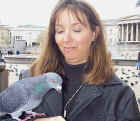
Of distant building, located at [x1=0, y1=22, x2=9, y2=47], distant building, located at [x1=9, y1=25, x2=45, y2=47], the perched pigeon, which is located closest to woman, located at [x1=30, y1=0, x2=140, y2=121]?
the perched pigeon

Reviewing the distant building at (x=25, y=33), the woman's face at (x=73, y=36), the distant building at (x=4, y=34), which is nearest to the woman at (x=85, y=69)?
the woman's face at (x=73, y=36)

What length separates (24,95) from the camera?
1424mm

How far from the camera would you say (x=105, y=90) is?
166 cm

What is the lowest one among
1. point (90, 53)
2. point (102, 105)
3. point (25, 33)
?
point (102, 105)

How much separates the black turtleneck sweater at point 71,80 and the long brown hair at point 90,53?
56 mm

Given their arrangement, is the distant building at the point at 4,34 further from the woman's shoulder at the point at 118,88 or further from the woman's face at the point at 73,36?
the woman's shoulder at the point at 118,88

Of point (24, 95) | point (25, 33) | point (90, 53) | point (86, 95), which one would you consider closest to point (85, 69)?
point (90, 53)

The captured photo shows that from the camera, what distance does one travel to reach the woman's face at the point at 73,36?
1.67m

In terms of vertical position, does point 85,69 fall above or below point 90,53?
below

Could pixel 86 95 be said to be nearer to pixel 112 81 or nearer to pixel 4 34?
pixel 112 81

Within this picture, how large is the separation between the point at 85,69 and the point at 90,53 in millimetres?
126

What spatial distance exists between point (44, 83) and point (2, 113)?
0.96 feet

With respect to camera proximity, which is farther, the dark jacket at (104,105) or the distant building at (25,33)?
the distant building at (25,33)

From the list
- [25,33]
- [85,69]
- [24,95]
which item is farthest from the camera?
[25,33]
